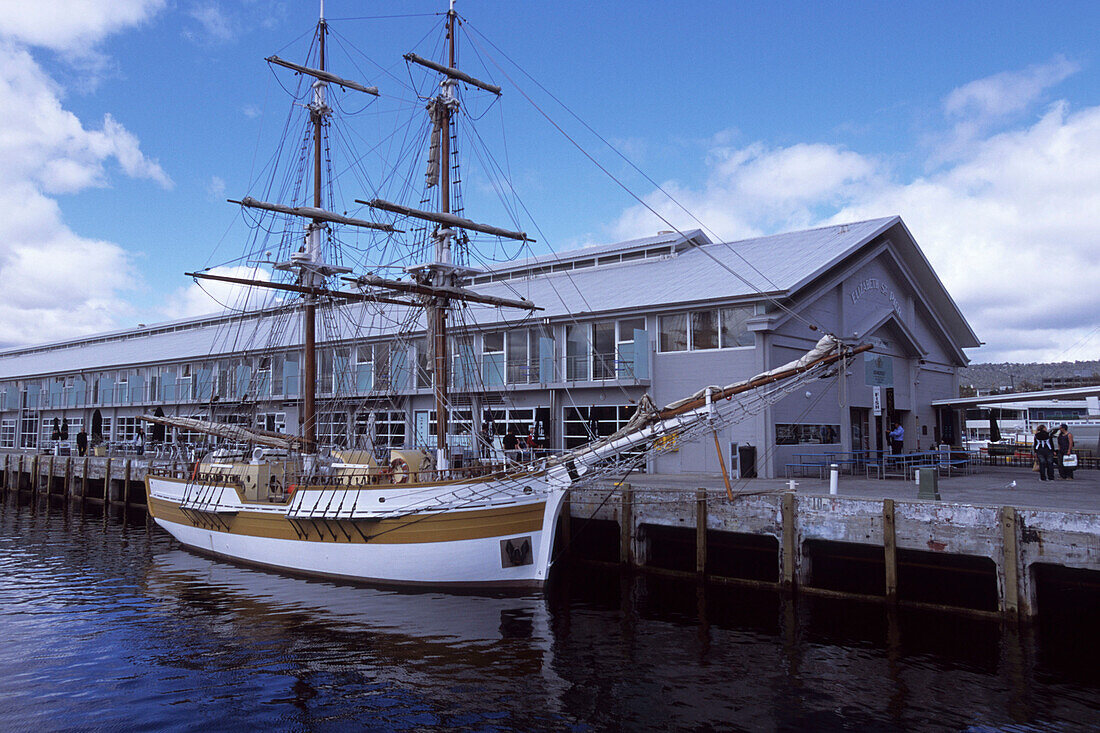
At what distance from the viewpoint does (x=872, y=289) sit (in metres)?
30.5

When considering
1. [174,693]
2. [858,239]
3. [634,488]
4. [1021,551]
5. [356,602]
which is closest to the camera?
[174,693]

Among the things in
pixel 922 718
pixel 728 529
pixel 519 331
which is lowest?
pixel 922 718

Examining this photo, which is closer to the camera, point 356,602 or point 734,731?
point 734,731

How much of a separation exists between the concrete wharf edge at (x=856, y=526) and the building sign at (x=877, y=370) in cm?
783

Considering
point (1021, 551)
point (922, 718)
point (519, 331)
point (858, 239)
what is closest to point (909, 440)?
point (858, 239)

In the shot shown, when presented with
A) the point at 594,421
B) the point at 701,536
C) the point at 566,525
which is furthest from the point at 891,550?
the point at 594,421

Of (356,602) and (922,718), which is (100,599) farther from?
(922,718)

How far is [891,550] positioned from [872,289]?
18227 millimetres

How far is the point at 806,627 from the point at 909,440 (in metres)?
22.3

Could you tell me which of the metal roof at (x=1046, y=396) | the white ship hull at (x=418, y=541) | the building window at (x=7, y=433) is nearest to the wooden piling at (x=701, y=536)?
the white ship hull at (x=418, y=541)

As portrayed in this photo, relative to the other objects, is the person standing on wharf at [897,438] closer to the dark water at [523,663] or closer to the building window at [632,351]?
the building window at [632,351]

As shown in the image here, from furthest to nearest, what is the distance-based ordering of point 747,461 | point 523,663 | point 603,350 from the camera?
point 603,350 < point 747,461 < point 523,663

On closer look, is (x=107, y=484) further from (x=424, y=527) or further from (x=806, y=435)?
(x=806, y=435)

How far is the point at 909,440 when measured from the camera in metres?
32.9
